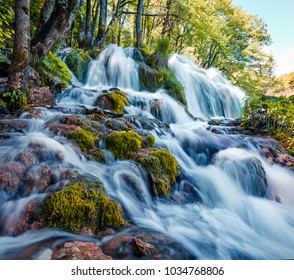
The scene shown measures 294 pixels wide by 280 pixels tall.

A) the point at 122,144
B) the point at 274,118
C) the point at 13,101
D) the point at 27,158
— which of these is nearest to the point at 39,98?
the point at 13,101

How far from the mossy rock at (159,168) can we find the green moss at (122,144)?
0.13 metres

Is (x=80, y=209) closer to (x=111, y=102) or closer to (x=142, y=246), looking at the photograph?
(x=142, y=246)

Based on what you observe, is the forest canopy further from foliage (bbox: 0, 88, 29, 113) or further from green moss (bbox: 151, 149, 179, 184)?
green moss (bbox: 151, 149, 179, 184)

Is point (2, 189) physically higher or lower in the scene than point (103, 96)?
lower

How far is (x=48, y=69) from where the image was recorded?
6.77m

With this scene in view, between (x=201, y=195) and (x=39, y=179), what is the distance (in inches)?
98.7

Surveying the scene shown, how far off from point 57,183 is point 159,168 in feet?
5.33

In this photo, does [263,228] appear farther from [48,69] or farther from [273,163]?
[48,69]

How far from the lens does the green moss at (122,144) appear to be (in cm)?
396

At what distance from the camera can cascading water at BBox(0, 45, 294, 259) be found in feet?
9.39

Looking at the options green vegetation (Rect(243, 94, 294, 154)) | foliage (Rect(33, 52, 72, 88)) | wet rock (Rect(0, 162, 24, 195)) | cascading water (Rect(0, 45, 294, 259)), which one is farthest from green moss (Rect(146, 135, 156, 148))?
green vegetation (Rect(243, 94, 294, 154))

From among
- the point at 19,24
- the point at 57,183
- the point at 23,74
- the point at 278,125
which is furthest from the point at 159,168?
the point at 278,125

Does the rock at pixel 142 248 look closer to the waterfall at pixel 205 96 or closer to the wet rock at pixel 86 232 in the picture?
the wet rock at pixel 86 232

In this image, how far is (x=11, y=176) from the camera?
2629 millimetres
